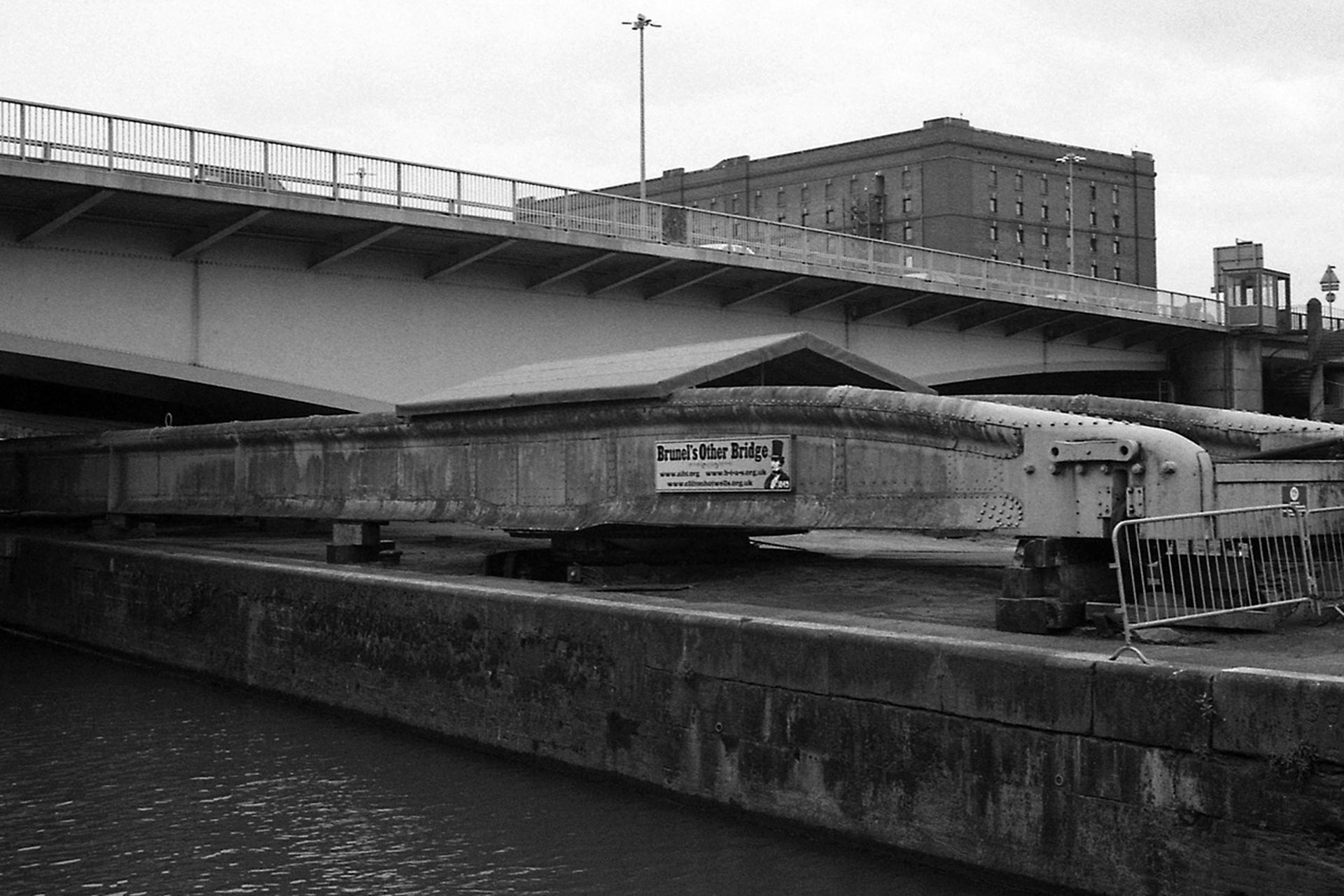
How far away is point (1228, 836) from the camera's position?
7527 millimetres

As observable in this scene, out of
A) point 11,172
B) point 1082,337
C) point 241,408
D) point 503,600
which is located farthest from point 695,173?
point 503,600

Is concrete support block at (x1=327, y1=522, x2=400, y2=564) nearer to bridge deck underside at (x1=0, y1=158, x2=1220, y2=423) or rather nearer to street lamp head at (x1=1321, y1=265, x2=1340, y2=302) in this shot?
bridge deck underside at (x1=0, y1=158, x2=1220, y2=423)

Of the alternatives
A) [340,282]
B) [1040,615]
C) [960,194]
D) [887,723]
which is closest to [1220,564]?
[1040,615]

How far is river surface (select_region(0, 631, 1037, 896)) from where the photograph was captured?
31.7 ft

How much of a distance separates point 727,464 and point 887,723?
4183 mm

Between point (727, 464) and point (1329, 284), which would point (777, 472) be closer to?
point (727, 464)

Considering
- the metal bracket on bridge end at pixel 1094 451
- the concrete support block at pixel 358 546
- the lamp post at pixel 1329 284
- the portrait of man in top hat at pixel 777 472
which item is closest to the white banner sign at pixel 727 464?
the portrait of man in top hat at pixel 777 472

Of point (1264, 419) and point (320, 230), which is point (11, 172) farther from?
point (1264, 419)

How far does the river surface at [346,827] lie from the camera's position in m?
9.67

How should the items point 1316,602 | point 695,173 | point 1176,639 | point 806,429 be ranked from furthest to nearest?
point 695,173 → point 806,429 → point 1316,602 → point 1176,639

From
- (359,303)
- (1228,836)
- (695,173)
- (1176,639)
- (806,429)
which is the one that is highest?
(695,173)

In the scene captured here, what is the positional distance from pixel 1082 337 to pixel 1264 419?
3236cm

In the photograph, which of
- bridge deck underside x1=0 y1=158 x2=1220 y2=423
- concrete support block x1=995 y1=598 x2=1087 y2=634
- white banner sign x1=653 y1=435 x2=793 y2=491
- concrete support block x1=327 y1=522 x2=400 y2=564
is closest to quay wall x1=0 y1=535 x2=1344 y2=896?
concrete support block x1=995 y1=598 x2=1087 y2=634

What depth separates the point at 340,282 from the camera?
2595 centimetres
